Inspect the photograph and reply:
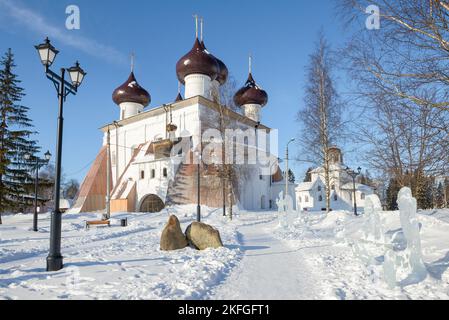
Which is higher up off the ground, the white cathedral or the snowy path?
the white cathedral

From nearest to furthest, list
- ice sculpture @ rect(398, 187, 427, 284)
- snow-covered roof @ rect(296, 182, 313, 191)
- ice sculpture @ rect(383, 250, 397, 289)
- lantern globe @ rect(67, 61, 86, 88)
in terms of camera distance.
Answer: ice sculpture @ rect(383, 250, 397, 289)
ice sculpture @ rect(398, 187, 427, 284)
lantern globe @ rect(67, 61, 86, 88)
snow-covered roof @ rect(296, 182, 313, 191)

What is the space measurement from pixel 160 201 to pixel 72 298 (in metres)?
26.9

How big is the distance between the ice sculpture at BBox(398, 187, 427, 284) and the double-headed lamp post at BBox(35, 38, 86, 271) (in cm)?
645

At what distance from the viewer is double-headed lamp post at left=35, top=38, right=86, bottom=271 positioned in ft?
20.1

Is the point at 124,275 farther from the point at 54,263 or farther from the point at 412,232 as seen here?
the point at 412,232

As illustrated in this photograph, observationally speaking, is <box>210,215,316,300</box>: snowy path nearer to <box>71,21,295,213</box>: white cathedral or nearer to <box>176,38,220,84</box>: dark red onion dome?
<box>71,21,295,213</box>: white cathedral

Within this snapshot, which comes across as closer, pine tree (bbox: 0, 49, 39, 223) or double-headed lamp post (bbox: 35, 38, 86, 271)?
double-headed lamp post (bbox: 35, 38, 86, 271)

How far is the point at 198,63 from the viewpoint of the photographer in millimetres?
34219

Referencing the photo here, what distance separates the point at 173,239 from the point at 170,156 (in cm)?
2291

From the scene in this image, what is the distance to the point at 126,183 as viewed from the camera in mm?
32906

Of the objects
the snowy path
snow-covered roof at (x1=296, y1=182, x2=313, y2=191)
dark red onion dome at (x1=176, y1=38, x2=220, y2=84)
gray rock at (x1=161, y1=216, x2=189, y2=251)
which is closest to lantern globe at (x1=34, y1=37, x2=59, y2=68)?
gray rock at (x1=161, y1=216, x2=189, y2=251)

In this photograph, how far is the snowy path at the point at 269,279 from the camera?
14.7 feet
